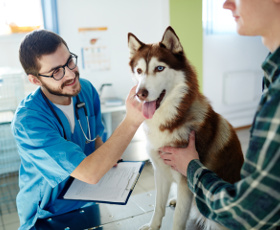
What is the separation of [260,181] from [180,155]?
1.40 ft

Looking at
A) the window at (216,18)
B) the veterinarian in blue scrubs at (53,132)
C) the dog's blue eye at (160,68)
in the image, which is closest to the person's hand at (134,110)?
the veterinarian in blue scrubs at (53,132)

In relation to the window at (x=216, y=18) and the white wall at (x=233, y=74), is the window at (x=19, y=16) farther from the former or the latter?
the white wall at (x=233, y=74)

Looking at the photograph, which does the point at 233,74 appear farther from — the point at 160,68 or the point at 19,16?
the point at 160,68

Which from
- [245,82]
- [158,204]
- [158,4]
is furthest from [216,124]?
[245,82]

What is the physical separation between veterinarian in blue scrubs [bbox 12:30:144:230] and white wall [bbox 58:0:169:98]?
2.05m

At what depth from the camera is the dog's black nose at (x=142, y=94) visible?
1.11 metres

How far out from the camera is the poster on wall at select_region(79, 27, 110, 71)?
3.39 metres

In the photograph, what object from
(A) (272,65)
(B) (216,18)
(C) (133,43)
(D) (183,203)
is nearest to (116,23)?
(B) (216,18)

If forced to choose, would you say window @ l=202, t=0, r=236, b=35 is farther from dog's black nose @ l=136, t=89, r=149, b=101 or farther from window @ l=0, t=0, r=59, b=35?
dog's black nose @ l=136, t=89, r=149, b=101

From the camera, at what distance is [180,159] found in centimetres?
99

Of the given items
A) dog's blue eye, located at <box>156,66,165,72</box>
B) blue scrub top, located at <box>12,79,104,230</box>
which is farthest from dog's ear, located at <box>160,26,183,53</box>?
blue scrub top, located at <box>12,79,104,230</box>

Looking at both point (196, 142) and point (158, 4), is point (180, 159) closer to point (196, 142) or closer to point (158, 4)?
point (196, 142)

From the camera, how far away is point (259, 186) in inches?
23.0

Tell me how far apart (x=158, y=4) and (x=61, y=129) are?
9.58ft
